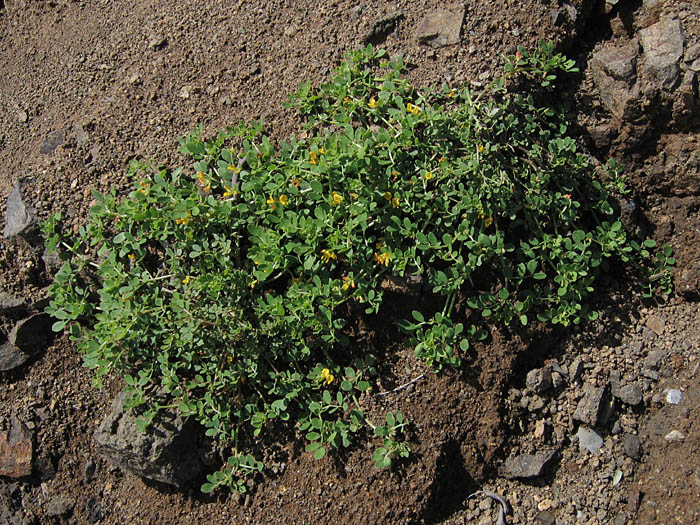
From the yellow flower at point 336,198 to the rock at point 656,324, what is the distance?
1642mm

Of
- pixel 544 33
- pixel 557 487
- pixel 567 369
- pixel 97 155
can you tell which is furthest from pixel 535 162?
pixel 97 155

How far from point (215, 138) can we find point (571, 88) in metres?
1.90

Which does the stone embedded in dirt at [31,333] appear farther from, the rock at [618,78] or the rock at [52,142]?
the rock at [618,78]

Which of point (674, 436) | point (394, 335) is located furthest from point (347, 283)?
point (674, 436)

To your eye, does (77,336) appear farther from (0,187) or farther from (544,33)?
(544,33)

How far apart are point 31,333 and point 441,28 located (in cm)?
273

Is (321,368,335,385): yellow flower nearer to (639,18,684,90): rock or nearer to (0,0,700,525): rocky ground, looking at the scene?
(0,0,700,525): rocky ground

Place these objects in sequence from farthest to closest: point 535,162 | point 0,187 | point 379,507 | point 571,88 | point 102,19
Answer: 1. point 102,19
2. point 0,187
3. point 571,88
4. point 535,162
5. point 379,507

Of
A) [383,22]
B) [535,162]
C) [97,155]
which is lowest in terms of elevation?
[535,162]

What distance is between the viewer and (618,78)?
3.05 metres

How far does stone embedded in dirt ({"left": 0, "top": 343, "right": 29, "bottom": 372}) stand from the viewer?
3.26 m

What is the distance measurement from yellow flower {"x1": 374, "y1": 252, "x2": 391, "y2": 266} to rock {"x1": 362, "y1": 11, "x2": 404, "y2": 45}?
126cm

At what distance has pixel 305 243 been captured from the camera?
2.86m

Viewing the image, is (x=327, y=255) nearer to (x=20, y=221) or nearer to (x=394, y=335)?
(x=394, y=335)
